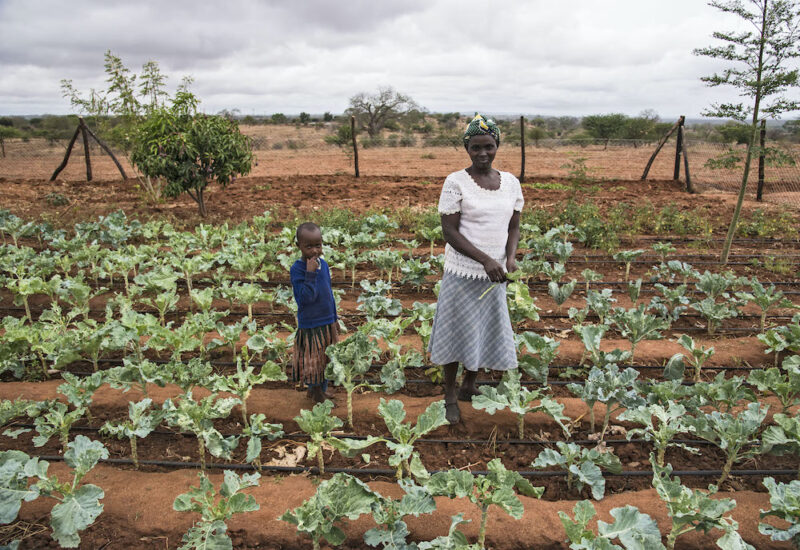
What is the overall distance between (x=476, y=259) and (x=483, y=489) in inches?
46.3

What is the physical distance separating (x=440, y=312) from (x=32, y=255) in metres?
5.38

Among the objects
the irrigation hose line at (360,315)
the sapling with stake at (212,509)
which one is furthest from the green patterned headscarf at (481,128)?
the irrigation hose line at (360,315)

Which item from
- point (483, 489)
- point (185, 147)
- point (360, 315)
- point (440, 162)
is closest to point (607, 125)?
point (440, 162)

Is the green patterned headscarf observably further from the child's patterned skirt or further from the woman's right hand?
the child's patterned skirt

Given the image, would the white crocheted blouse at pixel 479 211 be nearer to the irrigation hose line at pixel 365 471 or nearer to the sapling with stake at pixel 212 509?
the irrigation hose line at pixel 365 471

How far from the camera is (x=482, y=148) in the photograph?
2957 millimetres

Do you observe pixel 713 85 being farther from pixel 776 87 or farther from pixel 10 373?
pixel 10 373

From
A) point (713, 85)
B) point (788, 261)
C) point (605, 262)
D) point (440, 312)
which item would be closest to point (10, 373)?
point (440, 312)

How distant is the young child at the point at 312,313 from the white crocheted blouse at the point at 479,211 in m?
0.79

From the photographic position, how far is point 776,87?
5.76 metres

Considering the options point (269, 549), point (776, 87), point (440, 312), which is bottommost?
point (269, 549)

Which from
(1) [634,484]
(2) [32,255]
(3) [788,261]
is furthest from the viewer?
(3) [788,261]

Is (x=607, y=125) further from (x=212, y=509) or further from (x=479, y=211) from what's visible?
(x=212, y=509)

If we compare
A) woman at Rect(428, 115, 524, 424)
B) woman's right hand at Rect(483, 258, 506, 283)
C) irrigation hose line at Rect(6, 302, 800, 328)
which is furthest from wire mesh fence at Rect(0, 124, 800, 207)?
woman's right hand at Rect(483, 258, 506, 283)
